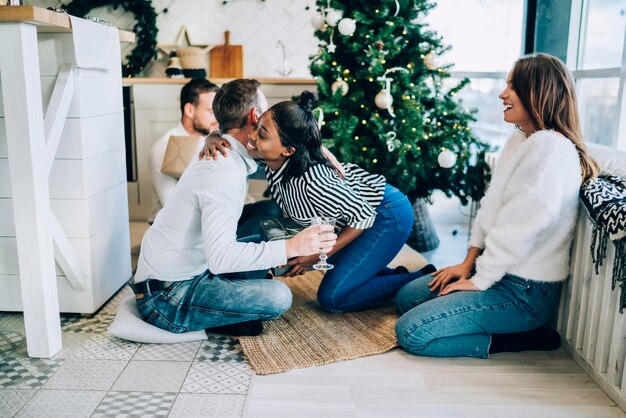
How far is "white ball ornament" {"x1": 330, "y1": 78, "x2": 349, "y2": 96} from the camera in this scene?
3.39 m

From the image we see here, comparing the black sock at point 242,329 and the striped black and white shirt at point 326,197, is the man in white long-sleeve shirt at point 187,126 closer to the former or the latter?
the striped black and white shirt at point 326,197

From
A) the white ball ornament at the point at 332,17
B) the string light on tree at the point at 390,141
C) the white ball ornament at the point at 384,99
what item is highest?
the white ball ornament at the point at 332,17

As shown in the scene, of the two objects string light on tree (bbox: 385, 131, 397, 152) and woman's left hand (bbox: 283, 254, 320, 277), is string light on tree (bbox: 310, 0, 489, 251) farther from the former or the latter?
woman's left hand (bbox: 283, 254, 320, 277)

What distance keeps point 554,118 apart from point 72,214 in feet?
6.18

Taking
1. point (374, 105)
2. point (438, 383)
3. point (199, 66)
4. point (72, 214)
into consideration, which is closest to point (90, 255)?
point (72, 214)

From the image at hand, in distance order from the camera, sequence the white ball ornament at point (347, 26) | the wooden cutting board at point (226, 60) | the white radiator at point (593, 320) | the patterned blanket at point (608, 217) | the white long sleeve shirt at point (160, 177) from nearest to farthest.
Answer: the patterned blanket at point (608, 217) < the white radiator at point (593, 320) < the white long sleeve shirt at point (160, 177) < the white ball ornament at point (347, 26) < the wooden cutting board at point (226, 60)

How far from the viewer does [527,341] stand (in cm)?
233

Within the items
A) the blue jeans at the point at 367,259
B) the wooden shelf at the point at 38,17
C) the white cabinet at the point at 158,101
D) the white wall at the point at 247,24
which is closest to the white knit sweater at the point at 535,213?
the blue jeans at the point at 367,259

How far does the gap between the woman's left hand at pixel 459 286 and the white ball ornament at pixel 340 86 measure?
4.77ft

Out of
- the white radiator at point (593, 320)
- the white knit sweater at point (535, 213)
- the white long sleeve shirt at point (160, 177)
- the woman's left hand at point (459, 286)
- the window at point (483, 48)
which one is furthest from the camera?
the window at point (483, 48)

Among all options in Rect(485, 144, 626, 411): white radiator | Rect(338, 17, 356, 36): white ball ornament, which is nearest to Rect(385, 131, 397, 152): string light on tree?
Rect(338, 17, 356, 36): white ball ornament

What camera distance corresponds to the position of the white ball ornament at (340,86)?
339 centimetres

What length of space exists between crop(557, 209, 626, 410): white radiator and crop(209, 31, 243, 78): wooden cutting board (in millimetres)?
3213

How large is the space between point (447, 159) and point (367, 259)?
3.25ft
